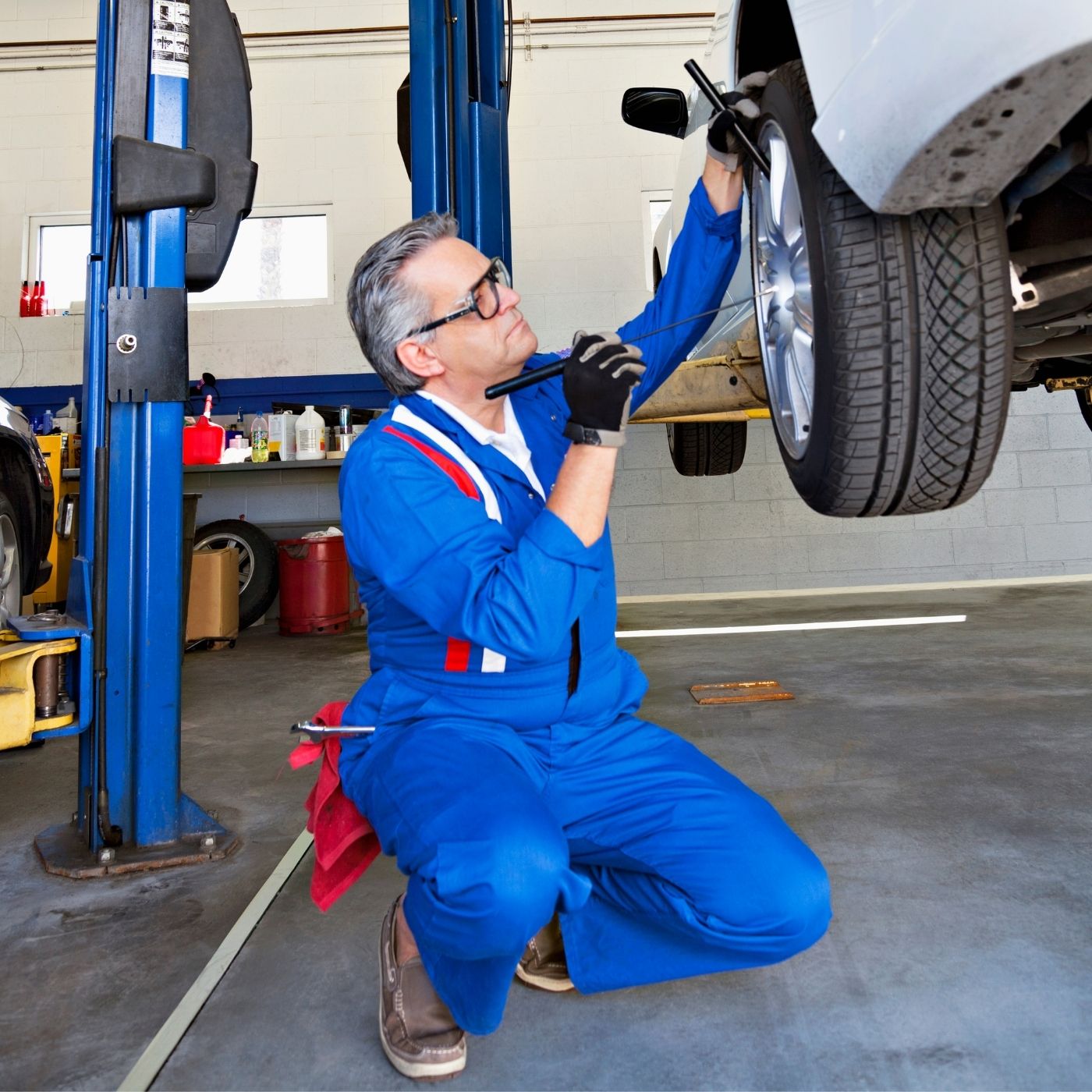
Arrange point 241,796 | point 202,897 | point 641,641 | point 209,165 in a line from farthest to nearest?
1. point 641,641
2. point 241,796
3. point 209,165
4. point 202,897

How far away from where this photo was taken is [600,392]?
103cm

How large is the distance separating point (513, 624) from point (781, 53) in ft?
3.88

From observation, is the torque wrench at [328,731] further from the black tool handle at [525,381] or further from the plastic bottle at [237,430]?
the plastic bottle at [237,430]

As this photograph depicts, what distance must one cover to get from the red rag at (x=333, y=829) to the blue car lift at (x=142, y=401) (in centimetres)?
66

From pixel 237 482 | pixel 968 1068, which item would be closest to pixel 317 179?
pixel 237 482

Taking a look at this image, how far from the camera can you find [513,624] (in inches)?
39.1

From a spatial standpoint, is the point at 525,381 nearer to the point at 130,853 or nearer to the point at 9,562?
the point at 130,853

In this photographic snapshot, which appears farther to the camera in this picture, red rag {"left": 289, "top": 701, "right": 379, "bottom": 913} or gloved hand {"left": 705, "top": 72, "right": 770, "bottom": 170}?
gloved hand {"left": 705, "top": 72, "right": 770, "bottom": 170}

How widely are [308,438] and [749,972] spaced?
4181 millimetres

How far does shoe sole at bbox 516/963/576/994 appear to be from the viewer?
121cm

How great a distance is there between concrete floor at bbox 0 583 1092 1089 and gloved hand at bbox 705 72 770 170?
1.16 meters

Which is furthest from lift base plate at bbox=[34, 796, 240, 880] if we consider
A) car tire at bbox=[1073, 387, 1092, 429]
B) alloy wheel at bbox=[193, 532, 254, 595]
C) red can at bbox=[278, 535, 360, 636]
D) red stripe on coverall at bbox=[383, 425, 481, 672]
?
alloy wheel at bbox=[193, 532, 254, 595]

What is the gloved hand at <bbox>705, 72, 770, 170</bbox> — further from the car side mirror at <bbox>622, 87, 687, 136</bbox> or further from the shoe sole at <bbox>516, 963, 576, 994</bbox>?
the shoe sole at <bbox>516, 963, 576, 994</bbox>

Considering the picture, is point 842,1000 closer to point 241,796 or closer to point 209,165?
point 241,796
